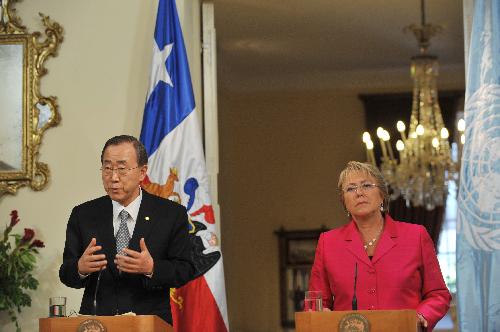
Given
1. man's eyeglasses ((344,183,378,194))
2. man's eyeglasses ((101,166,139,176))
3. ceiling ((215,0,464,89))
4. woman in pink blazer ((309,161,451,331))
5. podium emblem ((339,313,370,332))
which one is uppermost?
ceiling ((215,0,464,89))

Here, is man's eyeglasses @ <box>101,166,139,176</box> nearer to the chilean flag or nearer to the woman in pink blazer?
the woman in pink blazer

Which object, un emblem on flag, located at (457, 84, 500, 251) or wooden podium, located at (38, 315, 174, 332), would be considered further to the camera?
un emblem on flag, located at (457, 84, 500, 251)

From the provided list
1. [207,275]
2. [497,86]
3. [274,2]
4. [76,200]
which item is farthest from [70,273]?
[274,2]

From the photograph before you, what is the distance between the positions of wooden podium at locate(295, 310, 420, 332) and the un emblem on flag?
213 cm

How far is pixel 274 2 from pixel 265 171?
4073 mm

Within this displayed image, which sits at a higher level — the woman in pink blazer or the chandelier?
the chandelier

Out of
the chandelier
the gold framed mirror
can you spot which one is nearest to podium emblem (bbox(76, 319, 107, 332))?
the gold framed mirror

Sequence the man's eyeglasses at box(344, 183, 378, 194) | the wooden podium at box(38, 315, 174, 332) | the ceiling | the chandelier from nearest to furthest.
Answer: the wooden podium at box(38, 315, 174, 332) → the man's eyeglasses at box(344, 183, 378, 194) → the ceiling → the chandelier

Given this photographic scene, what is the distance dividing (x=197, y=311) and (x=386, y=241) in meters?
1.89

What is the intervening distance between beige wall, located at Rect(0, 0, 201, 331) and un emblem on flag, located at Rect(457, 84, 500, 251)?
2075mm

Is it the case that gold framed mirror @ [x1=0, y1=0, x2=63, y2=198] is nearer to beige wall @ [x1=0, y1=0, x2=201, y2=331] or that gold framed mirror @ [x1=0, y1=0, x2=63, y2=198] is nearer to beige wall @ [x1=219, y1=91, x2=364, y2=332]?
beige wall @ [x1=0, y1=0, x2=201, y2=331]

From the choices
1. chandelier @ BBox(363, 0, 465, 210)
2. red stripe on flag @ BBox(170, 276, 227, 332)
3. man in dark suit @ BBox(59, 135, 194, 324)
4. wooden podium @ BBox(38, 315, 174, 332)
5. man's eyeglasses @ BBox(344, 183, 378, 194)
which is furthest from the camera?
chandelier @ BBox(363, 0, 465, 210)

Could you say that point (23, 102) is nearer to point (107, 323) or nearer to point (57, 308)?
point (57, 308)

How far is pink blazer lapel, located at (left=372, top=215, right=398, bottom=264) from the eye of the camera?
3.98 m
